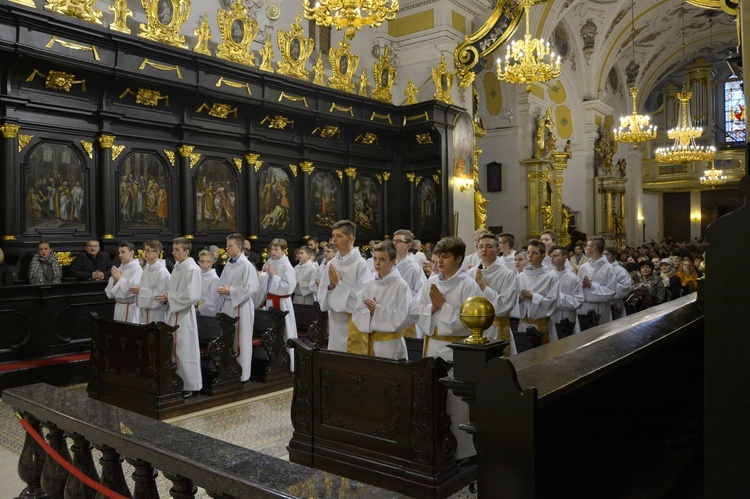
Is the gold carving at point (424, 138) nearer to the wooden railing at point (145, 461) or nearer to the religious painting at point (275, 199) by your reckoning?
the religious painting at point (275, 199)

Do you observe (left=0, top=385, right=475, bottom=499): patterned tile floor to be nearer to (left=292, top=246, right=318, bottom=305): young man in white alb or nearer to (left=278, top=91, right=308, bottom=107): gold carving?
(left=292, top=246, right=318, bottom=305): young man in white alb

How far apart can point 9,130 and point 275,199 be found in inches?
231

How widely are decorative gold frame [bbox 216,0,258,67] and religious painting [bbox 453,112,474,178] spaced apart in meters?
6.25

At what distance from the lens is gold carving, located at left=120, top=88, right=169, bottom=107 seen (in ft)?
37.4

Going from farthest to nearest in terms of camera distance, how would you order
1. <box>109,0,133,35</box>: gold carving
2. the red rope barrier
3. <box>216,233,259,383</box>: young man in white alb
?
<box>109,0,133,35</box>: gold carving
<box>216,233,259,383</box>: young man in white alb
the red rope barrier

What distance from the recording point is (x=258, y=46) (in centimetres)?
1463

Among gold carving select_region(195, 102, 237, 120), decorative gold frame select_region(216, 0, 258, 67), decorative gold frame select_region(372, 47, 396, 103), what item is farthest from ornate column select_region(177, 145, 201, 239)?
decorative gold frame select_region(372, 47, 396, 103)

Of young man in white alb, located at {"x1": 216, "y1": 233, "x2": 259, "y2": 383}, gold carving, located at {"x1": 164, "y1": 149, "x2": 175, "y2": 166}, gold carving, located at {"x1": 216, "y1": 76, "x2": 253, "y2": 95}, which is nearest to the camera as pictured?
young man in white alb, located at {"x1": 216, "y1": 233, "x2": 259, "y2": 383}

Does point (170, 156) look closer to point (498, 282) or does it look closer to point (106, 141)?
point (106, 141)

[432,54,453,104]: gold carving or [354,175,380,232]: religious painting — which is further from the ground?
[432,54,453,104]: gold carving

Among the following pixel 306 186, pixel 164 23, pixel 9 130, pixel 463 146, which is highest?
pixel 164 23

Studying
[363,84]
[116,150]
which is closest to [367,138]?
[363,84]

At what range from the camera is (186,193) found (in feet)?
41.0

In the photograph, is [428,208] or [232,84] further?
[428,208]
